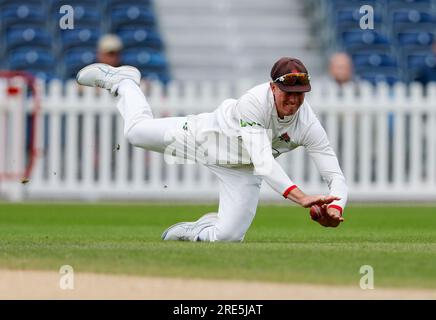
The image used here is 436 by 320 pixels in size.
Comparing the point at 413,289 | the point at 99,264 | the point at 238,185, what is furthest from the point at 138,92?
the point at 413,289

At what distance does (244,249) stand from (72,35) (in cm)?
1251

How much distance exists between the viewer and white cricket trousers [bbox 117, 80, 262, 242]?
10.8 meters

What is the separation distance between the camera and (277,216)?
15.9 meters

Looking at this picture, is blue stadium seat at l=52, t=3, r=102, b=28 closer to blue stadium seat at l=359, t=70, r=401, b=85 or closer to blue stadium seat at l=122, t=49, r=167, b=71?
blue stadium seat at l=122, t=49, r=167, b=71

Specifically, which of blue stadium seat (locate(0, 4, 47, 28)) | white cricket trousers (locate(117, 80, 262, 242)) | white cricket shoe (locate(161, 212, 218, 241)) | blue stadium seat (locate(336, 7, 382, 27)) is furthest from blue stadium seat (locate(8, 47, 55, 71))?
white cricket shoe (locate(161, 212, 218, 241))

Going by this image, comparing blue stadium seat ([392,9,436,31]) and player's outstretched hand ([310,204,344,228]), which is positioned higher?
blue stadium seat ([392,9,436,31])

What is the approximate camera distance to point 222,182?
35.9 ft

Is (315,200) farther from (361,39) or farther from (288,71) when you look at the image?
(361,39)

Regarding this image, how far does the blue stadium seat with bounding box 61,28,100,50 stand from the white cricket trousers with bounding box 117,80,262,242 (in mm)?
10240

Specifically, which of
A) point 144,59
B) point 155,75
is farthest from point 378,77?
point 144,59

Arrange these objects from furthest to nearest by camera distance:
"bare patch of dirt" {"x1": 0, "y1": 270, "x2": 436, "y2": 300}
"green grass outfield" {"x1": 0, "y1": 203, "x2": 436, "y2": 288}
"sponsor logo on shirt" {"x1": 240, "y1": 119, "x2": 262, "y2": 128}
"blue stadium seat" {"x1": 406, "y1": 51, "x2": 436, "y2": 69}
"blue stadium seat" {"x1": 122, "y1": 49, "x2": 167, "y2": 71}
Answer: "blue stadium seat" {"x1": 406, "y1": 51, "x2": 436, "y2": 69} → "blue stadium seat" {"x1": 122, "y1": 49, "x2": 167, "y2": 71} → "sponsor logo on shirt" {"x1": 240, "y1": 119, "x2": 262, "y2": 128} → "green grass outfield" {"x1": 0, "y1": 203, "x2": 436, "y2": 288} → "bare patch of dirt" {"x1": 0, "y1": 270, "x2": 436, "y2": 300}

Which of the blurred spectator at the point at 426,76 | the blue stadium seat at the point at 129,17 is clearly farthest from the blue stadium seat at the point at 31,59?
the blurred spectator at the point at 426,76
